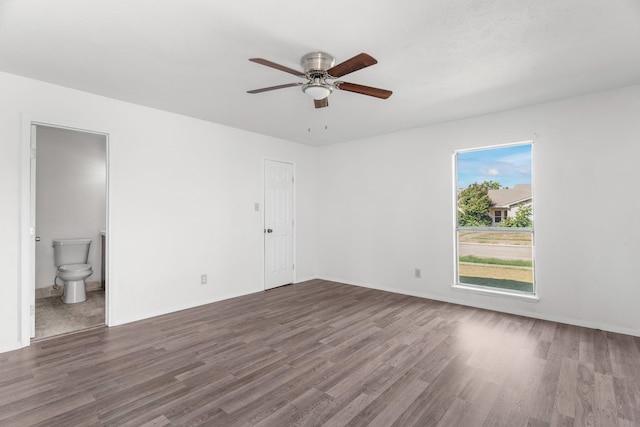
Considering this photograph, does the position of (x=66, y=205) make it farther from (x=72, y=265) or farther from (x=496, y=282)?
(x=496, y=282)

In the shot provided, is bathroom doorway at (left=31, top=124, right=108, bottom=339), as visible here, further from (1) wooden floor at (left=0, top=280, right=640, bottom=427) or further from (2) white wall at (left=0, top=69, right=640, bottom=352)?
(1) wooden floor at (left=0, top=280, right=640, bottom=427)

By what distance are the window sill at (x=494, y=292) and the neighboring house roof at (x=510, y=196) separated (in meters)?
1.15

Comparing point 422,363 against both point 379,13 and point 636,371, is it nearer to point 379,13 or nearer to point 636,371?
point 636,371

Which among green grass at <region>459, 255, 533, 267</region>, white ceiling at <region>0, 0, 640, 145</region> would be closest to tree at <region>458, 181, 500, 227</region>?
green grass at <region>459, 255, 533, 267</region>

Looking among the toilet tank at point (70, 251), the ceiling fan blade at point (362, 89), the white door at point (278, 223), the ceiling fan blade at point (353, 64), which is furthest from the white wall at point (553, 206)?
the toilet tank at point (70, 251)

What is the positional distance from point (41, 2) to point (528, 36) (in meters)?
3.25

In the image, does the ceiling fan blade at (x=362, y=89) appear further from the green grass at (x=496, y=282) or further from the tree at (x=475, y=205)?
the green grass at (x=496, y=282)

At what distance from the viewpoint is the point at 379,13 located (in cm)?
200

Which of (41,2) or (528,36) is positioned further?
(528,36)

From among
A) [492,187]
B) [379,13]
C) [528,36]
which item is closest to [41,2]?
[379,13]

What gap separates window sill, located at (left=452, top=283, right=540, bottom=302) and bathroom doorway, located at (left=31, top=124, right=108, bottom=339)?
4.89 m

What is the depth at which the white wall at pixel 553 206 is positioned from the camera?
326 cm

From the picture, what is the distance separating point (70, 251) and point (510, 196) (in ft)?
21.1

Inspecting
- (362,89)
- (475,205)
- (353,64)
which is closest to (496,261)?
(475,205)
